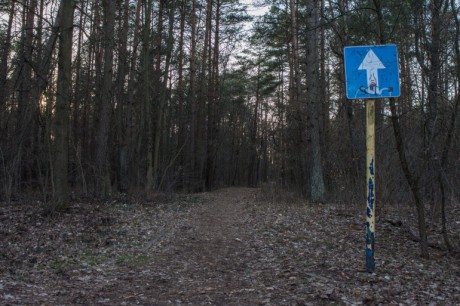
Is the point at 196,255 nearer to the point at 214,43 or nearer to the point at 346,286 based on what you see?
the point at 346,286

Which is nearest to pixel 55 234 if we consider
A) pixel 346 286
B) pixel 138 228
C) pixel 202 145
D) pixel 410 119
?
pixel 138 228

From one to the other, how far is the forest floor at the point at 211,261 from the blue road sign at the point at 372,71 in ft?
7.71

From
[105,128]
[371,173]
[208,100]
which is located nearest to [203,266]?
[371,173]

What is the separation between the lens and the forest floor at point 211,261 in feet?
13.8

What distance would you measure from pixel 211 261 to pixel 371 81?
3.65 meters

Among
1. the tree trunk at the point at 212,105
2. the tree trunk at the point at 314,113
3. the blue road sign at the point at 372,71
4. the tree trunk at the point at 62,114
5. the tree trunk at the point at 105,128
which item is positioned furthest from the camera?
the tree trunk at the point at 212,105

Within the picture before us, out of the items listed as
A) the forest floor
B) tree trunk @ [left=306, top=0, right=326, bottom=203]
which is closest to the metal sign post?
the forest floor

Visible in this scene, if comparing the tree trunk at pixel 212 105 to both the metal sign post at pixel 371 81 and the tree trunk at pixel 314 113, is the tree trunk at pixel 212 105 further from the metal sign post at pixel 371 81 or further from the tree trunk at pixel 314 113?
the metal sign post at pixel 371 81

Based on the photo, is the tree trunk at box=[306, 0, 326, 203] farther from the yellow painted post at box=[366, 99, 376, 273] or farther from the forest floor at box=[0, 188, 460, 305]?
the yellow painted post at box=[366, 99, 376, 273]

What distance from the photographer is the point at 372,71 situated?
186 inches

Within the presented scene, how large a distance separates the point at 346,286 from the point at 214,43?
68.8 ft

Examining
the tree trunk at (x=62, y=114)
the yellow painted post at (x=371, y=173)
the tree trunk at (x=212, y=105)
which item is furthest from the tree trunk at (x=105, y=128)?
the tree trunk at (x=212, y=105)

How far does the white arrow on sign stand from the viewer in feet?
15.4

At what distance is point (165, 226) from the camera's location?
30.0 ft
